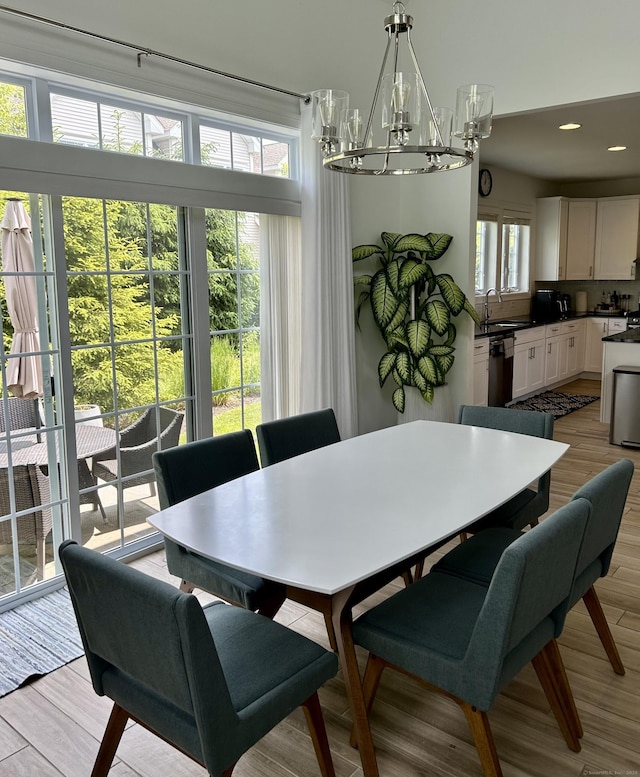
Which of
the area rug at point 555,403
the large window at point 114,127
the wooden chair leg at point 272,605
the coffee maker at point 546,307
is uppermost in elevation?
the large window at point 114,127

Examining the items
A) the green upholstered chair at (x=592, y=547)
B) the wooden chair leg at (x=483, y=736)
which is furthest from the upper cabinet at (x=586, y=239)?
the wooden chair leg at (x=483, y=736)

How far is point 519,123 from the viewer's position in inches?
213

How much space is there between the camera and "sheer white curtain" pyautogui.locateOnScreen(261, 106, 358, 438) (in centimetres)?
403

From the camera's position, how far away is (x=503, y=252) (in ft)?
26.8

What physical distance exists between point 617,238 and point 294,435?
283 inches

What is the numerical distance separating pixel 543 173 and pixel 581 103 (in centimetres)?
453

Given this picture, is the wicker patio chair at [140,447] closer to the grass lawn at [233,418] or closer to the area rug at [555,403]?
the grass lawn at [233,418]

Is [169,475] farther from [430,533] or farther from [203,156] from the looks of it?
[203,156]

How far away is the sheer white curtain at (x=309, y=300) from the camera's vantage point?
159 inches

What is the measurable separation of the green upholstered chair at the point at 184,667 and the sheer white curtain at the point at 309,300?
7.77 feet

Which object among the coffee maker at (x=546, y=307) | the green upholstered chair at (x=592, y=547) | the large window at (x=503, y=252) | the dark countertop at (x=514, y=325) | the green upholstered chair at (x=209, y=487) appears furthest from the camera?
the coffee maker at (x=546, y=307)

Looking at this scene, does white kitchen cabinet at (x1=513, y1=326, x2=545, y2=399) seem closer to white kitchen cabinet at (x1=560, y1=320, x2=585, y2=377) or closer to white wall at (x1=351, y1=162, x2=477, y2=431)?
white kitchen cabinet at (x1=560, y1=320, x2=585, y2=377)

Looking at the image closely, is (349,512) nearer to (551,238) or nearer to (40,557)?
(40,557)

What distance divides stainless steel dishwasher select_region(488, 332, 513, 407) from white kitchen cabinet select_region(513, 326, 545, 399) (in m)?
0.32
